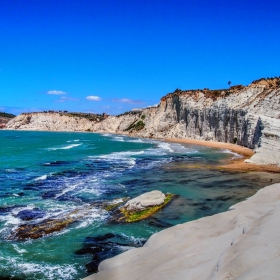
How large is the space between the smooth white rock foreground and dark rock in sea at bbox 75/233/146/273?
1.22 metres

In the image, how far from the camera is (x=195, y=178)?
1178 inches

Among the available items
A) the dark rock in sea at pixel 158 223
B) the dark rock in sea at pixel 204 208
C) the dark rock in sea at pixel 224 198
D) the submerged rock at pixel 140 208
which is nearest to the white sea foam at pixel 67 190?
the submerged rock at pixel 140 208

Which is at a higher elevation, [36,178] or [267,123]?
[267,123]

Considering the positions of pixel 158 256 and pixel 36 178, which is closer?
pixel 158 256

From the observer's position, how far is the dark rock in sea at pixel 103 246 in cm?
1342

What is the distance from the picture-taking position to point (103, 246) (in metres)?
14.7

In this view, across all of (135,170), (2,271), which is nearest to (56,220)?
(2,271)

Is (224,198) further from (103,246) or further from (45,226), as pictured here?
(45,226)

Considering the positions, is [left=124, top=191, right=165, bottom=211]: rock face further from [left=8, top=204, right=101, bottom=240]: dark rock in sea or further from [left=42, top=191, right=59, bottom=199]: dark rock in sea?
[left=42, top=191, right=59, bottom=199]: dark rock in sea

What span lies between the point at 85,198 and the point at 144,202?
17.3 ft

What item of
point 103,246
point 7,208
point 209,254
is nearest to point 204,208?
point 103,246

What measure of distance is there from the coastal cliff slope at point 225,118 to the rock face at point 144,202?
68.2 feet

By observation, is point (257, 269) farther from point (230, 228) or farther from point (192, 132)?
point (192, 132)

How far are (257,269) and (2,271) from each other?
9857 millimetres
